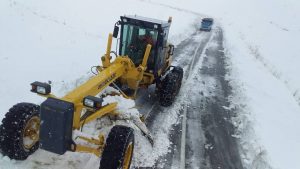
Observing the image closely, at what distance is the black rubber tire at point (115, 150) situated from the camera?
5.96 metres

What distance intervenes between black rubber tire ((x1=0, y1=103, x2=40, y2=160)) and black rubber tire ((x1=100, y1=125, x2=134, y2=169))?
64.0 inches

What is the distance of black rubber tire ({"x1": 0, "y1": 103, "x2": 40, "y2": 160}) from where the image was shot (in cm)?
623

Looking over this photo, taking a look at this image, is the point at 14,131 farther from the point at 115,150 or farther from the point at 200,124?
the point at 200,124

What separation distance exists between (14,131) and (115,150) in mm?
1901

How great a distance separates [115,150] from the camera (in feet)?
19.8

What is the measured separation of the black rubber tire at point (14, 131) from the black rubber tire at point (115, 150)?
64.0 inches

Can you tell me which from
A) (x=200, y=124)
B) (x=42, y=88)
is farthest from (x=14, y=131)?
(x=200, y=124)

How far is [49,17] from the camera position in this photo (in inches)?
738

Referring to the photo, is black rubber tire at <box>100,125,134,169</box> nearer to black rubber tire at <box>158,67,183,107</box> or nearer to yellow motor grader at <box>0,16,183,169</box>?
yellow motor grader at <box>0,16,183,169</box>

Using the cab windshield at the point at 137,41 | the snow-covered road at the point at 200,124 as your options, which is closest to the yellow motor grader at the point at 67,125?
the snow-covered road at the point at 200,124

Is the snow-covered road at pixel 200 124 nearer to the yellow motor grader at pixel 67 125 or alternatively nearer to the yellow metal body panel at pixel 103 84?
the yellow motor grader at pixel 67 125

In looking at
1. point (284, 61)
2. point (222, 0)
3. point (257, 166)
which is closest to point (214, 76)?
point (257, 166)

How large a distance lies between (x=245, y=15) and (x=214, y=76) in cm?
4445

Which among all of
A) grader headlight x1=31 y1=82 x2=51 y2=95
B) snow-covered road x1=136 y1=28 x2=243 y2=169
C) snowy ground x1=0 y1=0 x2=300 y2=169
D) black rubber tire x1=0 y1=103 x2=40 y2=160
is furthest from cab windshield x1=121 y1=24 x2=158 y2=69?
black rubber tire x1=0 y1=103 x2=40 y2=160
